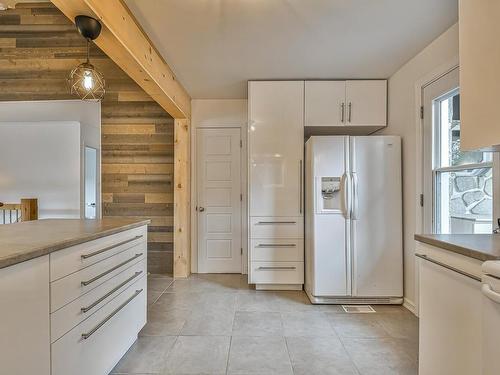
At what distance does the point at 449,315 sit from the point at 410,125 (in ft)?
6.62

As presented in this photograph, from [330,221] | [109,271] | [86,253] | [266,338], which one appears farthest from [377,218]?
[86,253]

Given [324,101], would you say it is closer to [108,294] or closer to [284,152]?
[284,152]

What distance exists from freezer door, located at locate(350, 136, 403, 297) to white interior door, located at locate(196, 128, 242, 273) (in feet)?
5.38

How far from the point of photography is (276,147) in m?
3.29

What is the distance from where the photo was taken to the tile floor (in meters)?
1.89

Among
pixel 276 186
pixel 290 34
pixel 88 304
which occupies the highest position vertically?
pixel 290 34

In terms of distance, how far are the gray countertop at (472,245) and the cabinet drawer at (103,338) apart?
5.72ft

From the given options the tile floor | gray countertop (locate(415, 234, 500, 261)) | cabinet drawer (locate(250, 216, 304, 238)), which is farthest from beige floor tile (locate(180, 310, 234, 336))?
gray countertop (locate(415, 234, 500, 261))

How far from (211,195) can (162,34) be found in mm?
2163

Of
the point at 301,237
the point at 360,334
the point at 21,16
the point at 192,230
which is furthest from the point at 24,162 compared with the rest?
the point at 360,334

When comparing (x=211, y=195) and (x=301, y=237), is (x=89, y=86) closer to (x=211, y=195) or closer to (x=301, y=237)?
(x=211, y=195)

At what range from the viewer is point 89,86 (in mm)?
2262

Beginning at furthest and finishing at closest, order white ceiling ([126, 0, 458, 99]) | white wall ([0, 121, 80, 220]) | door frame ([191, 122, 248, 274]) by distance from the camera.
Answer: white wall ([0, 121, 80, 220])
door frame ([191, 122, 248, 274])
white ceiling ([126, 0, 458, 99])

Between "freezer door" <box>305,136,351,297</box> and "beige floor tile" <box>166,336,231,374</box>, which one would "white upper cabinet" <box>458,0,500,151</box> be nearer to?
"freezer door" <box>305,136,351,297</box>
